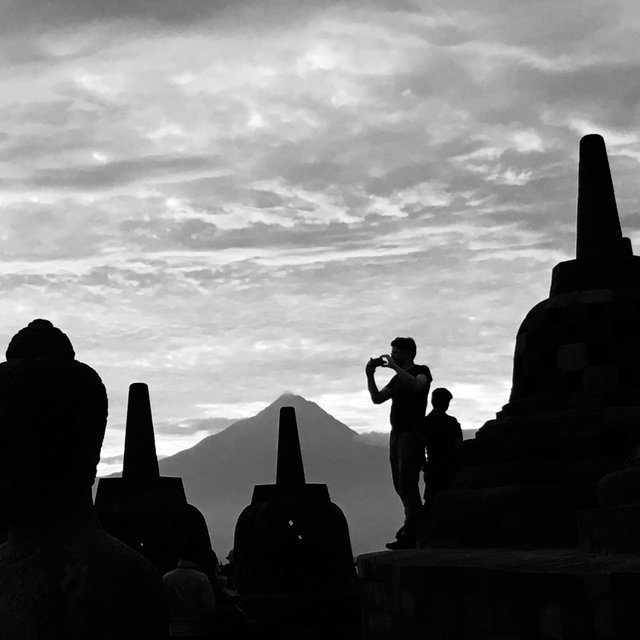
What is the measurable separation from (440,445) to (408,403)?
1.30 metres

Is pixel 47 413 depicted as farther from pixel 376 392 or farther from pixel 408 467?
pixel 408 467

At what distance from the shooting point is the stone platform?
6.09m

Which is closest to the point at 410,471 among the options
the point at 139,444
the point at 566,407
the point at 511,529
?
the point at 511,529

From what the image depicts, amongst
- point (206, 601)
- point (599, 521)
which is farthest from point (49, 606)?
point (206, 601)

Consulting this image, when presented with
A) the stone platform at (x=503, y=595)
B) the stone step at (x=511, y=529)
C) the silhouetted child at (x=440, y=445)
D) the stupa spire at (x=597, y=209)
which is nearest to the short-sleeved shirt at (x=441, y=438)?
the silhouetted child at (x=440, y=445)

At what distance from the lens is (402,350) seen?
9.33m

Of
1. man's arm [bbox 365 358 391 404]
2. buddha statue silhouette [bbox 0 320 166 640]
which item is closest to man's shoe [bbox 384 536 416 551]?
man's arm [bbox 365 358 391 404]

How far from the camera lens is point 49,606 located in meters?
3.13

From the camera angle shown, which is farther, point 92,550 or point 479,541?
point 479,541

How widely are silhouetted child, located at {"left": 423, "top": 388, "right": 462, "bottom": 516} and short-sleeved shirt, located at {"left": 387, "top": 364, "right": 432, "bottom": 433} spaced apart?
32.3 inches

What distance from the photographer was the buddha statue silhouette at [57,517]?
3123 millimetres

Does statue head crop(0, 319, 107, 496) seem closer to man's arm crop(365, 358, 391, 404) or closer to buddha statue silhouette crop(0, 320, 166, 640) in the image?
buddha statue silhouette crop(0, 320, 166, 640)

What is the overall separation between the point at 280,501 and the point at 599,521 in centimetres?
1211

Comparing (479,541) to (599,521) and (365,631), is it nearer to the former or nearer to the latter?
(365,631)
